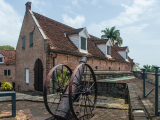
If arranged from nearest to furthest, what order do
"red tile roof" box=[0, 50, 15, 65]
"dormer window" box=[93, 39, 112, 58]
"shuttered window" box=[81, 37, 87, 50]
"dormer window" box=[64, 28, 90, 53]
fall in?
"dormer window" box=[64, 28, 90, 53]
"shuttered window" box=[81, 37, 87, 50]
"dormer window" box=[93, 39, 112, 58]
"red tile roof" box=[0, 50, 15, 65]

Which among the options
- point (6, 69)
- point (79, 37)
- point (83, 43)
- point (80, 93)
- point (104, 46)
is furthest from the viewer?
point (6, 69)

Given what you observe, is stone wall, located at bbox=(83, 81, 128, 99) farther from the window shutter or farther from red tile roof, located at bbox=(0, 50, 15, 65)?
red tile roof, located at bbox=(0, 50, 15, 65)

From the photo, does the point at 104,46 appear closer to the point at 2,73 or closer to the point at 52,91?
the point at 52,91

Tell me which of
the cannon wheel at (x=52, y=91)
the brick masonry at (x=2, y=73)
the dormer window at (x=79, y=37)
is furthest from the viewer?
the brick masonry at (x=2, y=73)

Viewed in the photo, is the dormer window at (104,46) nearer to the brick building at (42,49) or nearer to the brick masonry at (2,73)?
the brick building at (42,49)

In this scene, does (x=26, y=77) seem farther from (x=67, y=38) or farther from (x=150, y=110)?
(x=150, y=110)

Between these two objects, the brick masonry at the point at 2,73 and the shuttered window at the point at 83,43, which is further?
the brick masonry at the point at 2,73

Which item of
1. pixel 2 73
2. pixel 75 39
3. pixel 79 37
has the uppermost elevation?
pixel 79 37

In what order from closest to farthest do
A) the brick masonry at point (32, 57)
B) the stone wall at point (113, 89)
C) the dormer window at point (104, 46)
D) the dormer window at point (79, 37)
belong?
the stone wall at point (113, 89) → the brick masonry at point (32, 57) → the dormer window at point (79, 37) → the dormer window at point (104, 46)

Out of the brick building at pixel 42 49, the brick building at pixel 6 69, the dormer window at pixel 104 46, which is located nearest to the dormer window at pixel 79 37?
the brick building at pixel 42 49

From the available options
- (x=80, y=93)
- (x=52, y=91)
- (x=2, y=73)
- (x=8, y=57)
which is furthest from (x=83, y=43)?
(x=8, y=57)

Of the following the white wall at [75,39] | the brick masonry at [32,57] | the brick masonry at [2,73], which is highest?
the white wall at [75,39]

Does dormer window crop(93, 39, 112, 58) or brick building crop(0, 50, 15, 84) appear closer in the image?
dormer window crop(93, 39, 112, 58)

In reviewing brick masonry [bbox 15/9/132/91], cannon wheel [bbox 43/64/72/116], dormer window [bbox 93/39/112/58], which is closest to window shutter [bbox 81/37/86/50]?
brick masonry [bbox 15/9/132/91]
